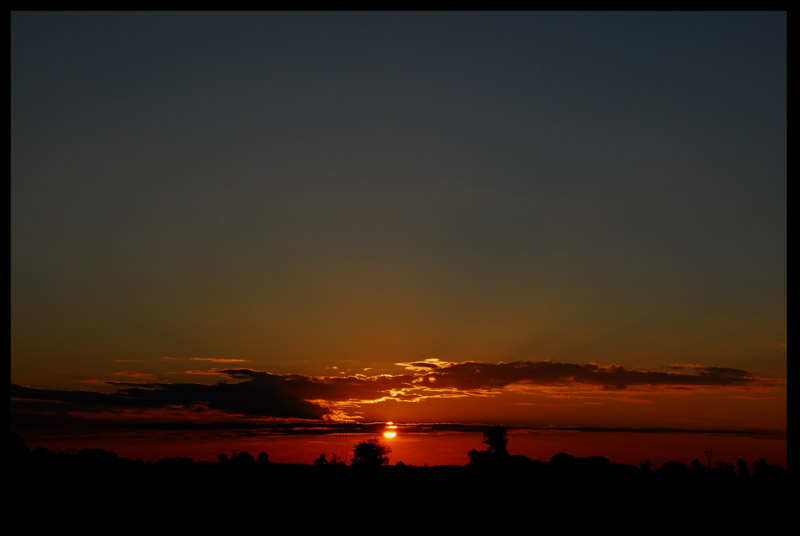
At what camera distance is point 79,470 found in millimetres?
37656

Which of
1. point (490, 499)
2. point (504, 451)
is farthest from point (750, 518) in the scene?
point (504, 451)

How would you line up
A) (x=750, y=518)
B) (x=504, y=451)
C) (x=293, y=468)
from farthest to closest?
(x=504, y=451) → (x=293, y=468) → (x=750, y=518)

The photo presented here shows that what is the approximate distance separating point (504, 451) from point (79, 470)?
5266cm

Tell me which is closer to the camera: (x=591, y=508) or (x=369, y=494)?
(x=591, y=508)
